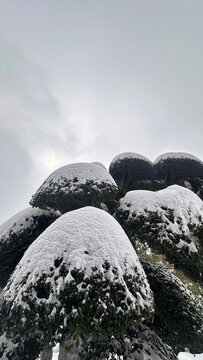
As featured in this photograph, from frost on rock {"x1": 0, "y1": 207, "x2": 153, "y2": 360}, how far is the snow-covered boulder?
4.08 meters

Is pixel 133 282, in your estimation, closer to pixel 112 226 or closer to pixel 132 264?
pixel 132 264

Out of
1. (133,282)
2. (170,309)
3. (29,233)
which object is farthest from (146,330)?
(29,233)

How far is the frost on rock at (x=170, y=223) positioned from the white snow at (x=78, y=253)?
0.72m

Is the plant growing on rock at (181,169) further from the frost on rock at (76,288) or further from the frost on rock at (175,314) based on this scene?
the frost on rock at (76,288)

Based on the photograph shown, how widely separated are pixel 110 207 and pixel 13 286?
8.36ft

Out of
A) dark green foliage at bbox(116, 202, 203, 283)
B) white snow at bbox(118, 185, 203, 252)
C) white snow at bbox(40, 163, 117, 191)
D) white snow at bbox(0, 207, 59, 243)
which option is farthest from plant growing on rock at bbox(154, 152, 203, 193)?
white snow at bbox(0, 207, 59, 243)

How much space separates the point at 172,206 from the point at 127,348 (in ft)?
7.38

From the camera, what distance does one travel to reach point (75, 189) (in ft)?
14.2

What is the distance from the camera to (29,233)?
15.9 ft

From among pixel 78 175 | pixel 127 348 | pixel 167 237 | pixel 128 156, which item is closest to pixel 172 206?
pixel 167 237

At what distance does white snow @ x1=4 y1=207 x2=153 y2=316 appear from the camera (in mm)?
2611

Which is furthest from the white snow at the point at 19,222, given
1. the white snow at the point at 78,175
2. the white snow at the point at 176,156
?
the white snow at the point at 176,156

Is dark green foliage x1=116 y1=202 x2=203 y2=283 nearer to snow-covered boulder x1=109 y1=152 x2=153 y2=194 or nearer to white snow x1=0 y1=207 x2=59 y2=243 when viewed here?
white snow x1=0 y1=207 x2=59 y2=243

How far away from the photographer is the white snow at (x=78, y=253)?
→ 2611 mm
